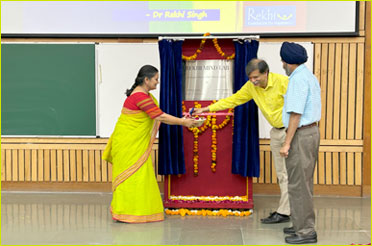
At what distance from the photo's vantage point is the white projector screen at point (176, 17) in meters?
5.26

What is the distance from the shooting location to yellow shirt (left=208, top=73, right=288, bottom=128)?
13.5 feet

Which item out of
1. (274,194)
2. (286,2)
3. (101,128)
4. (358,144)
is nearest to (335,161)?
(358,144)

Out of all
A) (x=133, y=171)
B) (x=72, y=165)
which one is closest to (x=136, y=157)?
(x=133, y=171)

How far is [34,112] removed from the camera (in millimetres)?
5562

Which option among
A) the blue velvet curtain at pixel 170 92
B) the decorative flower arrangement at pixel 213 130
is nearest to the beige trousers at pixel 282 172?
the decorative flower arrangement at pixel 213 130

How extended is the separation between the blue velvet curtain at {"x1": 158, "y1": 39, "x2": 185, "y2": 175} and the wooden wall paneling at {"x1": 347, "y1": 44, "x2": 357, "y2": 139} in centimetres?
207

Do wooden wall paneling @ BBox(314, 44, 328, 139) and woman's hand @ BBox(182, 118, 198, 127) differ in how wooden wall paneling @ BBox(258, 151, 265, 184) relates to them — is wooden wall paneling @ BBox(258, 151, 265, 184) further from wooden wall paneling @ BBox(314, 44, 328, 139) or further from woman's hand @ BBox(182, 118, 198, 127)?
woman's hand @ BBox(182, 118, 198, 127)

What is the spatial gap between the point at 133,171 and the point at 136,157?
134 millimetres

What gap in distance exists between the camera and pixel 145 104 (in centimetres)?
419

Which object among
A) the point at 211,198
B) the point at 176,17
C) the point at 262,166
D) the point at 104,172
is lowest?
the point at 211,198

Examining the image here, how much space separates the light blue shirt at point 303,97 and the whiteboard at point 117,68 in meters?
2.23

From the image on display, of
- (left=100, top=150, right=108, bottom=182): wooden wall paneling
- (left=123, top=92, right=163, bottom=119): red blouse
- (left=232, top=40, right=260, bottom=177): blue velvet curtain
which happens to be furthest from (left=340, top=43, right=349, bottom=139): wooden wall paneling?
(left=100, top=150, right=108, bottom=182): wooden wall paneling

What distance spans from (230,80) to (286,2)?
1369 millimetres

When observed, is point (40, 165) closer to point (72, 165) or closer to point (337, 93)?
point (72, 165)
